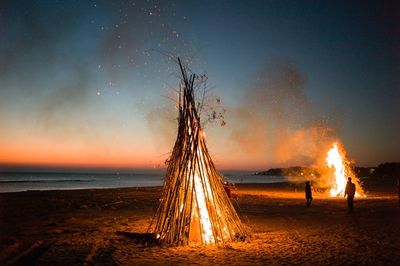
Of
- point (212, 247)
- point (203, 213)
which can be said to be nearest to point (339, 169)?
point (203, 213)

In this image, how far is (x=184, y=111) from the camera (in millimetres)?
9102

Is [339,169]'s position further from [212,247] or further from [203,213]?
[212,247]

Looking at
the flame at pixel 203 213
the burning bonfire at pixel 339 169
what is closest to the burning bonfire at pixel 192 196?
the flame at pixel 203 213

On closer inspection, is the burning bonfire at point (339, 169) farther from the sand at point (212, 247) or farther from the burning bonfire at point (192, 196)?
the burning bonfire at point (192, 196)

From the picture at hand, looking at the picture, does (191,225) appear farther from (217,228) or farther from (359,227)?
(359,227)

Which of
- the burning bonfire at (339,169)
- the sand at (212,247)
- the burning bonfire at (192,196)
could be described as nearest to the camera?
the sand at (212,247)

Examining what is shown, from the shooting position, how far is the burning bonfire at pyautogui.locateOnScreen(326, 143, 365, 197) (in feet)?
79.1

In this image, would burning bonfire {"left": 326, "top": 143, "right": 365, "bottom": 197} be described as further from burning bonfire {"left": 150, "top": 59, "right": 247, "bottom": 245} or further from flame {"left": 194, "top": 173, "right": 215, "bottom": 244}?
flame {"left": 194, "top": 173, "right": 215, "bottom": 244}

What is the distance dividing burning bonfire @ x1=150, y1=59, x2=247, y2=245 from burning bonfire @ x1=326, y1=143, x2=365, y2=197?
16.9 m

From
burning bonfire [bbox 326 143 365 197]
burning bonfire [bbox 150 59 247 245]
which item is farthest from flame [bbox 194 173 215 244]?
burning bonfire [bbox 326 143 365 197]

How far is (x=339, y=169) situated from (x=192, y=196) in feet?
59.6

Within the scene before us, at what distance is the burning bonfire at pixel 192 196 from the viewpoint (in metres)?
8.59

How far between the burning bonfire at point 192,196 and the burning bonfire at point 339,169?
664 inches

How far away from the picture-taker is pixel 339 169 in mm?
24250
